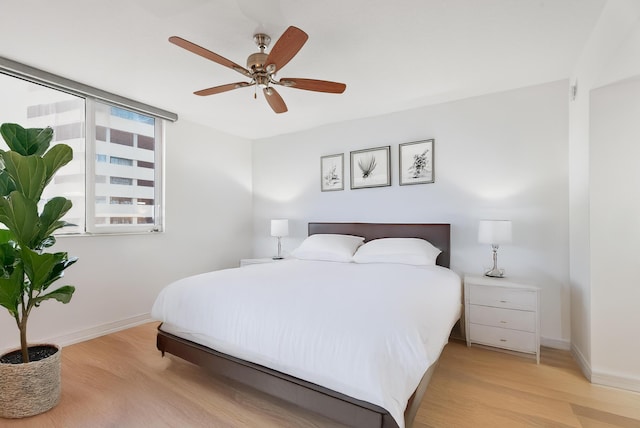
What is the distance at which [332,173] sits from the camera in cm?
409

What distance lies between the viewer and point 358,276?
97.7 inches

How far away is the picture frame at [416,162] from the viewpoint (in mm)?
3404

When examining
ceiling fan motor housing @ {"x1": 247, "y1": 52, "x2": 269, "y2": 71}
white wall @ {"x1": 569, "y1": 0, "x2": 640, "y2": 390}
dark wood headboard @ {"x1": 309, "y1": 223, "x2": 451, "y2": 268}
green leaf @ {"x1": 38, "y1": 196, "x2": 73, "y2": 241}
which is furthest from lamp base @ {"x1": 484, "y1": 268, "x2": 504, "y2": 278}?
green leaf @ {"x1": 38, "y1": 196, "x2": 73, "y2": 241}

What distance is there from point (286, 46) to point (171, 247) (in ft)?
9.57

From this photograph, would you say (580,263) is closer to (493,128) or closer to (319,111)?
(493,128)

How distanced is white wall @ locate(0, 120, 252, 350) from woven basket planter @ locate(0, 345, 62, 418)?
1045mm

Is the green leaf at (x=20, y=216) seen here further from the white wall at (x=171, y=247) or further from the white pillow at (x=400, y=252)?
the white pillow at (x=400, y=252)

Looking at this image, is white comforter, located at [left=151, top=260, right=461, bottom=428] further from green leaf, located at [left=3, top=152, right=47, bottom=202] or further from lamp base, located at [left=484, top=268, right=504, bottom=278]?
green leaf, located at [left=3, top=152, right=47, bottom=202]

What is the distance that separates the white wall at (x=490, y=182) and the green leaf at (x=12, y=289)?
2993 millimetres

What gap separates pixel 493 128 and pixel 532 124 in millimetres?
324

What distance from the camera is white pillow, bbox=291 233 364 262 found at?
3307mm

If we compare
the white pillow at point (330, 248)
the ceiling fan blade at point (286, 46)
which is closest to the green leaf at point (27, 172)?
the ceiling fan blade at point (286, 46)

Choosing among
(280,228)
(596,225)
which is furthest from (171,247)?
(596,225)

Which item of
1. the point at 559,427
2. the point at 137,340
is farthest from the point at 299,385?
the point at 137,340
